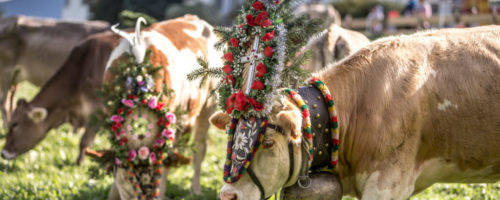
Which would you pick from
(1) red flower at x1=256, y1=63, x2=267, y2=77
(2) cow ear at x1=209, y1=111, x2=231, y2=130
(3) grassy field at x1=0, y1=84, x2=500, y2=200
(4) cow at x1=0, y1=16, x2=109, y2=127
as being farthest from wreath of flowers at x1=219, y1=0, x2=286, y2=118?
(4) cow at x1=0, y1=16, x2=109, y2=127

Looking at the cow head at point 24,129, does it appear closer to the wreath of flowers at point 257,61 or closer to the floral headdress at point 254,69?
the floral headdress at point 254,69

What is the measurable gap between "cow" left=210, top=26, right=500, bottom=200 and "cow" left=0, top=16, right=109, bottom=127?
8599mm

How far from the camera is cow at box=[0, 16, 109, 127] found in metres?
11.3

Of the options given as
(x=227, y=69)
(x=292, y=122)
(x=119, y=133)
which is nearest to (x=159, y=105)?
(x=119, y=133)

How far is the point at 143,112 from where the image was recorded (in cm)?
514

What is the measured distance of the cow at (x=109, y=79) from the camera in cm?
564

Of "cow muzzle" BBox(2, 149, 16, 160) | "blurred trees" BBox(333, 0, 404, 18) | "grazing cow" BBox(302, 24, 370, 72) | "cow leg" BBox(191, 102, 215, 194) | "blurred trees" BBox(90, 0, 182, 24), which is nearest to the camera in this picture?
"grazing cow" BBox(302, 24, 370, 72)

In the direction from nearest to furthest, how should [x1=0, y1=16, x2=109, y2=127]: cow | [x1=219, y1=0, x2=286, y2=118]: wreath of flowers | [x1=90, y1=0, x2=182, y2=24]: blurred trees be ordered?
[x1=219, y1=0, x2=286, y2=118]: wreath of flowers, [x1=0, y1=16, x2=109, y2=127]: cow, [x1=90, y1=0, x2=182, y2=24]: blurred trees

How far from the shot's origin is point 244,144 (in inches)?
130

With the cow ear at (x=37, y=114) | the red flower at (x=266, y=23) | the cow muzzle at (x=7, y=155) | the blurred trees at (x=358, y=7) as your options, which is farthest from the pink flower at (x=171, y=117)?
the blurred trees at (x=358, y=7)

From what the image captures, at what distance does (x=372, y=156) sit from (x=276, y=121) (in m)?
0.68

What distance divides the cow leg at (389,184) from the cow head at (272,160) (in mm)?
504

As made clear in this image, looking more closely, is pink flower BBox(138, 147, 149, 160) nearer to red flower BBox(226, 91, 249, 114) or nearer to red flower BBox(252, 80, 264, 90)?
red flower BBox(226, 91, 249, 114)

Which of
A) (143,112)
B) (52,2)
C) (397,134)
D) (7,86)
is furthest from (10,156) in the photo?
(52,2)
